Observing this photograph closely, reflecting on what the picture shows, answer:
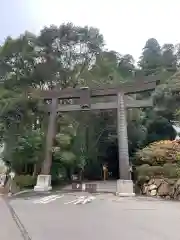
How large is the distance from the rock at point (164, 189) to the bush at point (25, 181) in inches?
284

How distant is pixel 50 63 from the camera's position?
2234 cm

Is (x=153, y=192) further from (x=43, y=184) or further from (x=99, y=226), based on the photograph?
(x=99, y=226)

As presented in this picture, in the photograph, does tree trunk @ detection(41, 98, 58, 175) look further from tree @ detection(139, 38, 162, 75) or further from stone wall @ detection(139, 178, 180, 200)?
tree @ detection(139, 38, 162, 75)

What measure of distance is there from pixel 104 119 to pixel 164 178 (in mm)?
10146

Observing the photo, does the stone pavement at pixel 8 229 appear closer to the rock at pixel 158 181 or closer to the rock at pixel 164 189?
the rock at pixel 164 189

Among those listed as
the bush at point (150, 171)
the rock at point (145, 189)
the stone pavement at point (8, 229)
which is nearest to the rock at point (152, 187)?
the rock at point (145, 189)

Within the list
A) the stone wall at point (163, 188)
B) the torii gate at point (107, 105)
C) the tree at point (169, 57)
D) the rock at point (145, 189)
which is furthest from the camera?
the tree at point (169, 57)

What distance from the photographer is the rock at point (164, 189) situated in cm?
1273

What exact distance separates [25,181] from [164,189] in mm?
7701

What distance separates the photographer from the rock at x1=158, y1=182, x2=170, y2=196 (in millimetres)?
12725

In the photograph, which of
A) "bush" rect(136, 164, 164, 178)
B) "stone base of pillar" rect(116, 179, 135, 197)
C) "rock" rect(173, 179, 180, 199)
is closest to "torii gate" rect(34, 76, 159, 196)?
"stone base of pillar" rect(116, 179, 135, 197)

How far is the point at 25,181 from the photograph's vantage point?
1670 cm

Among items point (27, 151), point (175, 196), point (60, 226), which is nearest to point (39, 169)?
point (27, 151)

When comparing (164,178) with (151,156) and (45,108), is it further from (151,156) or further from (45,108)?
(45,108)
